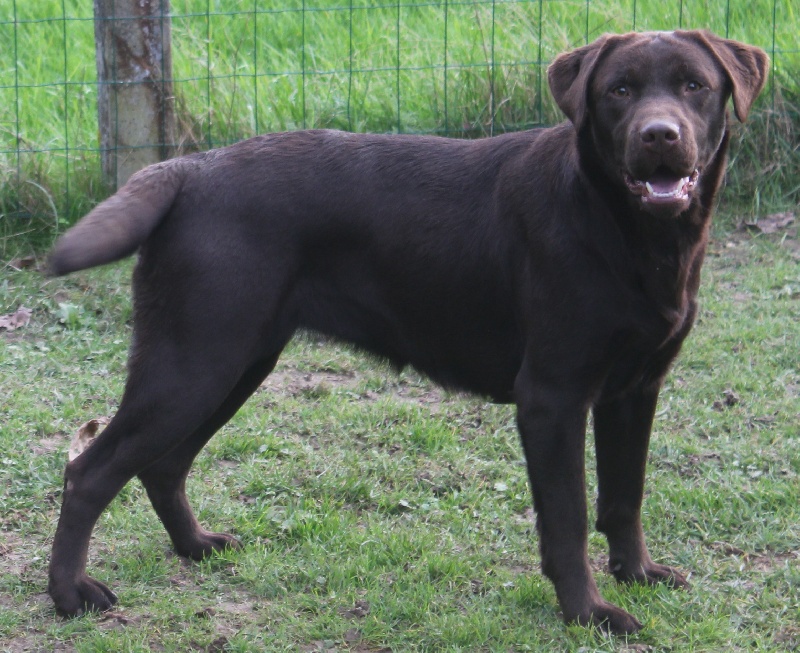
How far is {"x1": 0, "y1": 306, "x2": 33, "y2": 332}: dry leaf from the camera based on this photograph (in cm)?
516

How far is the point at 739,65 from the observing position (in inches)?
118

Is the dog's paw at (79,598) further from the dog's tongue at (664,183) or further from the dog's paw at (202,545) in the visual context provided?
the dog's tongue at (664,183)

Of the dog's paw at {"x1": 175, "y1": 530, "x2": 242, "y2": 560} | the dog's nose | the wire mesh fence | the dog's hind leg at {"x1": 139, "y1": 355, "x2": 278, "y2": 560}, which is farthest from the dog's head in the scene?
the wire mesh fence

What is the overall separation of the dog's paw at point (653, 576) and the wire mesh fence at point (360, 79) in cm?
346

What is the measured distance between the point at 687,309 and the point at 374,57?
14.4 ft

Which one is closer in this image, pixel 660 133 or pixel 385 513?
pixel 660 133

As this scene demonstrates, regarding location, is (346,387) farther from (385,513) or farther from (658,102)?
(658,102)

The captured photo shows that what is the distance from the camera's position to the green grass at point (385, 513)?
306cm

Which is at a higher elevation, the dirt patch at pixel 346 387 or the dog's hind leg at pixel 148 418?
the dog's hind leg at pixel 148 418

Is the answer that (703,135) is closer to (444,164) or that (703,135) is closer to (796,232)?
(444,164)

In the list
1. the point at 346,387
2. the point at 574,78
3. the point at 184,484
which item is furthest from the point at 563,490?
the point at 346,387

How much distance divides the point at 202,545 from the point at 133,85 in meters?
3.00

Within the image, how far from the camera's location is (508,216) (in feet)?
10.2

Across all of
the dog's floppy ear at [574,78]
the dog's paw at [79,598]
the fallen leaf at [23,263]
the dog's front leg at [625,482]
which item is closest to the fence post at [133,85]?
Answer: the fallen leaf at [23,263]
